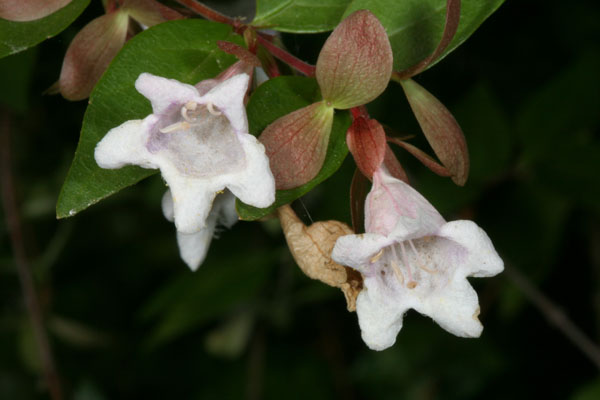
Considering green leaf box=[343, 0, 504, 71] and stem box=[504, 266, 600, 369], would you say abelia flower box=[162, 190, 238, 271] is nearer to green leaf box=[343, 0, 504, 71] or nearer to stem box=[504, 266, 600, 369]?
green leaf box=[343, 0, 504, 71]

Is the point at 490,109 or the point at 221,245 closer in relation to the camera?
the point at 490,109

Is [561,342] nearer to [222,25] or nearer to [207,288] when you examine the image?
[207,288]

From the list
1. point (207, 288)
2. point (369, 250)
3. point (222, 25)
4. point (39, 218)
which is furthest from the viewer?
point (39, 218)

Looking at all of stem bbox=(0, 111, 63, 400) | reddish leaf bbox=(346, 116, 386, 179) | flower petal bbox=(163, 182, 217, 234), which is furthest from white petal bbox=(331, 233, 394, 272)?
stem bbox=(0, 111, 63, 400)

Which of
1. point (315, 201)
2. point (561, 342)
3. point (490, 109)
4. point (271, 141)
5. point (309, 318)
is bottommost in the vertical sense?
point (561, 342)

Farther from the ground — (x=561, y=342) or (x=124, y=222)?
(x=124, y=222)

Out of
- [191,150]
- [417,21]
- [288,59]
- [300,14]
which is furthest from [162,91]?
[417,21]

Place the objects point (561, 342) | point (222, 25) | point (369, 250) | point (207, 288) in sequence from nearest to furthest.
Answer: point (369, 250), point (222, 25), point (207, 288), point (561, 342)

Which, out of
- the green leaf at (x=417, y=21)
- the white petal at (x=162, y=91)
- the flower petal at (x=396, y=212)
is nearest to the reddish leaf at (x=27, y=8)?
the white petal at (x=162, y=91)

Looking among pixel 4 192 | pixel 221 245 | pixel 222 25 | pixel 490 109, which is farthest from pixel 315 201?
pixel 222 25
